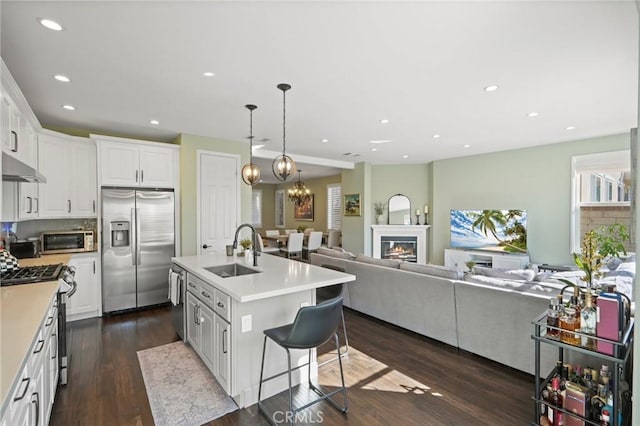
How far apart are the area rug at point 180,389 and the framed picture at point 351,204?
548 cm

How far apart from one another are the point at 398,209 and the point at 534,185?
121 inches

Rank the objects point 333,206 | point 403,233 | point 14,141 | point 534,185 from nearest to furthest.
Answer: point 14,141 < point 534,185 < point 403,233 < point 333,206

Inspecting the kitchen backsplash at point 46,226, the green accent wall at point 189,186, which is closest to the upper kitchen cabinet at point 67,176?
the kitchen backsplash at point 46,226

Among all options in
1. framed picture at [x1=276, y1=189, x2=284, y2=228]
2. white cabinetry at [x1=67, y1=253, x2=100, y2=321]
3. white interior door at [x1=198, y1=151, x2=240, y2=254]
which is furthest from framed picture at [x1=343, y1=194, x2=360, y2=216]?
white cabinetry at [x1=67, y1=253, x2=100, y2=321]

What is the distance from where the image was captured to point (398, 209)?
26.6 feet

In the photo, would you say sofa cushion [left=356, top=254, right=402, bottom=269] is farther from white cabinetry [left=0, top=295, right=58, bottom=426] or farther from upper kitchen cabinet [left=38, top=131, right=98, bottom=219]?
upper kitchen cabinet [left=38, top=131, right=98, bottom=219]

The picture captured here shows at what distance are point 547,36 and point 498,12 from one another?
57cm

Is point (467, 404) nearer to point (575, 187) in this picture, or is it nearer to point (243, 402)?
point (243, 402)

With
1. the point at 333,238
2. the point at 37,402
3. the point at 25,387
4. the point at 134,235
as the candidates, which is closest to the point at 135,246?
the point at 134,235

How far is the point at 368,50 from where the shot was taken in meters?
2.35

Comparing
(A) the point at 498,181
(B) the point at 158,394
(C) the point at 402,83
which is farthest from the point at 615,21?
(A) the point at 498,181

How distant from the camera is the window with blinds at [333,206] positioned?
10.0 m

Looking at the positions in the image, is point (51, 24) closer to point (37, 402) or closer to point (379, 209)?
point (37, 402)

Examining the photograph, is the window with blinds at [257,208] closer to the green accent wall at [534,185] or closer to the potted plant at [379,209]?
the potted plant at [379,209]
